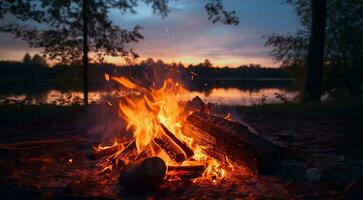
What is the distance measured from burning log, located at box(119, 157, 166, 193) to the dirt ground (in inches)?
4.2

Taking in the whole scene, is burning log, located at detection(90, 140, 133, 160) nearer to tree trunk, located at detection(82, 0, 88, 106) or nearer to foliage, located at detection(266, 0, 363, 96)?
tree trunk, located at detection(82, 0, 88, 106)

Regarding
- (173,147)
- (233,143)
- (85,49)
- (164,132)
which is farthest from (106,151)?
(85,49)

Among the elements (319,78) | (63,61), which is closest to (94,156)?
(63,61)

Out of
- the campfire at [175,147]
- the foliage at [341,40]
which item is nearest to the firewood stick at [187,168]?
the campfire at [175,147]

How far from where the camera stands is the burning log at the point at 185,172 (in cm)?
542

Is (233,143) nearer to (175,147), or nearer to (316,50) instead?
(175,147)

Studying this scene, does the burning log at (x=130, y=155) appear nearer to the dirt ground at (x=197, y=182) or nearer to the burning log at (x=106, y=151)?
the dirt ground at (x=197, y=182)

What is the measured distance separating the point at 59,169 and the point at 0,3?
10.2 meters

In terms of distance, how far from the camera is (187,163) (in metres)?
5.79

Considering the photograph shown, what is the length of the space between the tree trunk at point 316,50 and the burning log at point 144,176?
12424 mm

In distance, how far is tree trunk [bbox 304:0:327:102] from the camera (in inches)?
629

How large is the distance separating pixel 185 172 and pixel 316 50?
12276 millimetres

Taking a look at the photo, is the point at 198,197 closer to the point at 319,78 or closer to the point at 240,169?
the point at 240,169

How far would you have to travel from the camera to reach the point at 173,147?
589cm
